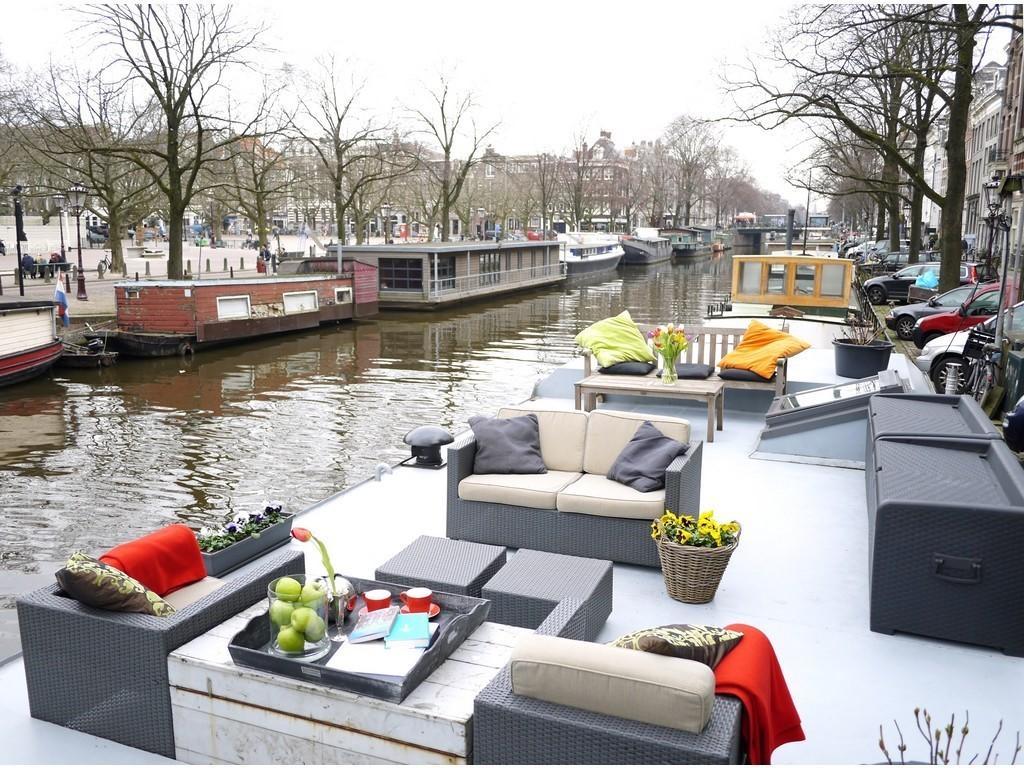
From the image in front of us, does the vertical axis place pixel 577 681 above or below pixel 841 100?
below

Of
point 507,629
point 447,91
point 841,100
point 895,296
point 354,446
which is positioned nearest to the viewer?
point 507,629

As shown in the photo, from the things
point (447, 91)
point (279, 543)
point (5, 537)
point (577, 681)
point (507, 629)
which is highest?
point (447, 91)

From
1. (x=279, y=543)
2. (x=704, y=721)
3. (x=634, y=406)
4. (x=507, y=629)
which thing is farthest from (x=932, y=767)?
(x=634, y=406)

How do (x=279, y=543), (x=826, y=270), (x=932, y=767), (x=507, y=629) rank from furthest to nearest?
(x=826, y=270) < (x=279, y=543) < (x=507, y=629) < (x=932, y=767)

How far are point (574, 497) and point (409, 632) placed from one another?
245 cm

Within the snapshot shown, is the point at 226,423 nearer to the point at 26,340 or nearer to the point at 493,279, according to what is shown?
the point at 26,340

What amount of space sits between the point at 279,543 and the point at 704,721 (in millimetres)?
4435

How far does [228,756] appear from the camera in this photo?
12.0 feet

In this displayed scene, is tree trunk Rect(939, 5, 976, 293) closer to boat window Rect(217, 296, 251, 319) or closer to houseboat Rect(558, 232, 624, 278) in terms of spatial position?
boat window Rect(217, 296, 251, 319)

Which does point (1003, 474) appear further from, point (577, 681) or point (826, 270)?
point (826, 270)

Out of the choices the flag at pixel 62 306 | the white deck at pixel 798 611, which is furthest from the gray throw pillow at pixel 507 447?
the flag at pixel 62 306

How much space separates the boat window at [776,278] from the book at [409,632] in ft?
63.9

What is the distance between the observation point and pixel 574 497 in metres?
5.86

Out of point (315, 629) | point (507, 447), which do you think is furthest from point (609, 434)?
point (315, 629)
